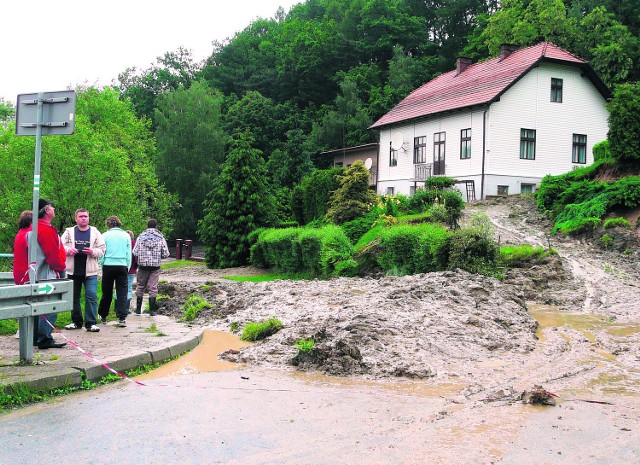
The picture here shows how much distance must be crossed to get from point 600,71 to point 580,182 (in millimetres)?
22443

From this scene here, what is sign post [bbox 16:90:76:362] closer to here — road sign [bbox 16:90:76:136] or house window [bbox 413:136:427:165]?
road sign [bbox 16:90:76:136]

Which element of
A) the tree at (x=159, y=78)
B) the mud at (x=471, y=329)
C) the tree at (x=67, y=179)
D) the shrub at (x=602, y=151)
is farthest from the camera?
the tree at (x=159, y=78)

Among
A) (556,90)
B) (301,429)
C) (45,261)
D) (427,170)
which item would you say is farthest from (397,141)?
(301,429)

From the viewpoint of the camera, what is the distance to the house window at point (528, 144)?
3475 centimetres

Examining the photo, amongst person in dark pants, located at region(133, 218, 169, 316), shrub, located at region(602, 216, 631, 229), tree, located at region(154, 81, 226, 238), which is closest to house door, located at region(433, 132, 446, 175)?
shrub, located at region(602, 216, 631, 229)

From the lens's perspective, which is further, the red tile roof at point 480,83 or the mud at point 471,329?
the red tile roof at point 480,83

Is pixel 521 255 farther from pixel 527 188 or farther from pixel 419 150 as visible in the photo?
pixel 419 150

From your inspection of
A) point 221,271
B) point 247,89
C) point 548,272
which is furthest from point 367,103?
point 548,272

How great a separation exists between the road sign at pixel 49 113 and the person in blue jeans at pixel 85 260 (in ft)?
9.01

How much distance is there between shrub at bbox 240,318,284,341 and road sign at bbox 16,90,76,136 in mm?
4899

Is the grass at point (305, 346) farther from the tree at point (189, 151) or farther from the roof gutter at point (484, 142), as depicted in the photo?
the tree at point (189, 151)

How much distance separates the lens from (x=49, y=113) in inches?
301

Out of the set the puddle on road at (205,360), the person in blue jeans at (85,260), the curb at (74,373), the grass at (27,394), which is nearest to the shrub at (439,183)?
the puddle on road at (205,360)

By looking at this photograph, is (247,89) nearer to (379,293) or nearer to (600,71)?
(600,71)
